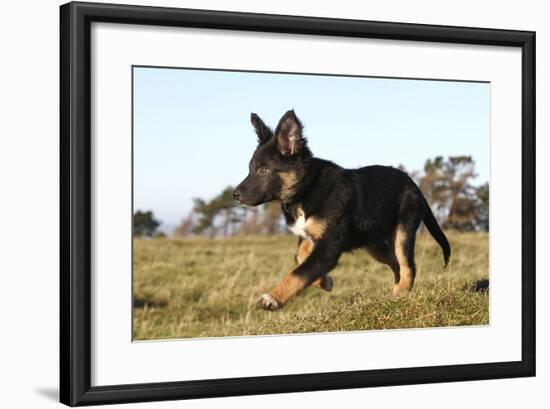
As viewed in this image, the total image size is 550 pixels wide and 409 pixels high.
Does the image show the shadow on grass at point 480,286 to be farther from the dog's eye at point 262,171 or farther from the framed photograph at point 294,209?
the dog's eye at point 262,171

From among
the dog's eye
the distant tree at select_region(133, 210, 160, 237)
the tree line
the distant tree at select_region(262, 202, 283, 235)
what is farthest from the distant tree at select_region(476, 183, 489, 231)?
the distant tree at select_region(133, 210, 160, 237)

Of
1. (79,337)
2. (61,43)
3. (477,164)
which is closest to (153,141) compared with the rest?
(61,43)

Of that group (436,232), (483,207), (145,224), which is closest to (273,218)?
(145,224)

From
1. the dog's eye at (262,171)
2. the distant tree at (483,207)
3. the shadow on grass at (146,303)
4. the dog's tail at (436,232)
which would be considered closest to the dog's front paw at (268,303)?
the shadow on grass at (146,303)

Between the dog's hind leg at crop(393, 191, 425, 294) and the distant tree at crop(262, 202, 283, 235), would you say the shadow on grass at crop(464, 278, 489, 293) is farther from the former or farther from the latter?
the distant tree at crop(262, 202, 283, 235)

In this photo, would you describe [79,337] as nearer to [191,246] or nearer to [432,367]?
[191,246]
